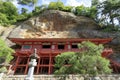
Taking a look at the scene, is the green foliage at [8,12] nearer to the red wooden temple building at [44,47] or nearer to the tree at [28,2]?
the tree at [28,2]

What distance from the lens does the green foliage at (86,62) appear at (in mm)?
11289

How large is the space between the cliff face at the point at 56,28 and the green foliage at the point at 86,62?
1372 cm

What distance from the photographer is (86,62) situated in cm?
1135

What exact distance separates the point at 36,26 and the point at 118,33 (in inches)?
517

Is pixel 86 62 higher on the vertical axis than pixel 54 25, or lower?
higher

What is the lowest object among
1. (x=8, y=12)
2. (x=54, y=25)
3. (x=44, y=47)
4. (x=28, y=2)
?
(x=44, y=47)

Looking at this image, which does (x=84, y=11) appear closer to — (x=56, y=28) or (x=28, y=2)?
(x=56, y=28)

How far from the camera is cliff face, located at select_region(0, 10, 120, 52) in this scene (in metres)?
26.1

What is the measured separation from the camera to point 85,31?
26.5 m

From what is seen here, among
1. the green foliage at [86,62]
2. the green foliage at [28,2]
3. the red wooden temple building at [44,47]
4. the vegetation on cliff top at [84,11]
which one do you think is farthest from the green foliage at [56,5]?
the green foliage at [86,62]

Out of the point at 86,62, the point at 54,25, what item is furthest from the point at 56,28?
the point at 86,62

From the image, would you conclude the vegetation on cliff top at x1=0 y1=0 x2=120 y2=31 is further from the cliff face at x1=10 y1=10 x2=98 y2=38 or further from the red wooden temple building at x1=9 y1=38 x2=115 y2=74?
the red wooden temple building at x1=9 y1=38 x2=115 y2=74

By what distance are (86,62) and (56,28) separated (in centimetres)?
1695

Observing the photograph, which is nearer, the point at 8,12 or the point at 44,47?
the point at 44,47
